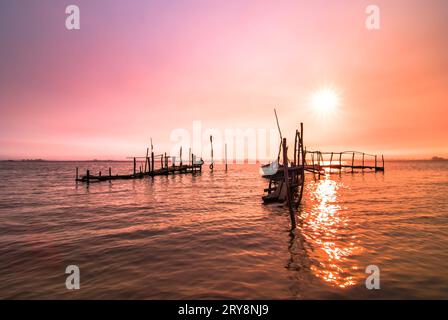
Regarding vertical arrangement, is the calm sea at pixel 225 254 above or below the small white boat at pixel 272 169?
below

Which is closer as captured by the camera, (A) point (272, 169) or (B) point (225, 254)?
(B) point (225, 254)

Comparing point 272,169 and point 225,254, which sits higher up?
point 272,169

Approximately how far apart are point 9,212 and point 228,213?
16.7m

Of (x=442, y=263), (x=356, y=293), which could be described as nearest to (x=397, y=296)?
(x=356, y=293)

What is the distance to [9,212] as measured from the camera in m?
18.2

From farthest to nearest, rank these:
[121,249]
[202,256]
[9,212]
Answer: [9,212] → [121,249] → [202,256]

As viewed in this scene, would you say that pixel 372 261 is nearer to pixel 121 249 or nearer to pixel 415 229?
pixel 415 229

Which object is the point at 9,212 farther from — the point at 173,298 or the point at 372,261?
the point at 372,261

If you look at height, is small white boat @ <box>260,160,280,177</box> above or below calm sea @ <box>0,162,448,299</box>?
above

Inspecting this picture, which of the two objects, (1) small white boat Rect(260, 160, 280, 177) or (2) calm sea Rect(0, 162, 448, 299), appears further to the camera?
(1) small white boat Rect(260, 160, 280, 177)

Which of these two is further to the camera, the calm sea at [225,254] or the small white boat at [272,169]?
the small white boat at [272,169]

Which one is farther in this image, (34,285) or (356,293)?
(34,285)

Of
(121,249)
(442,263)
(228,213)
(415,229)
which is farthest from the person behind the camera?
(228,213)

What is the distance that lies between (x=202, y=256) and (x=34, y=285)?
516 cm
